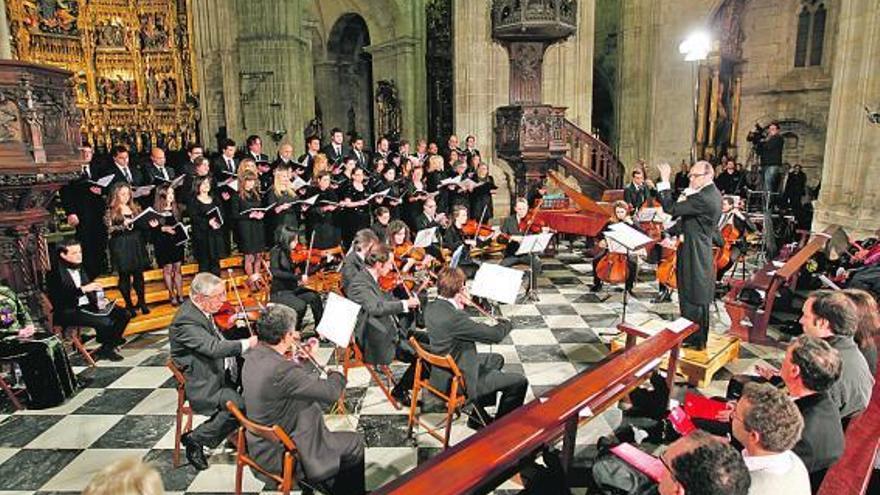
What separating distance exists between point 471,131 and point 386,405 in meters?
8.02

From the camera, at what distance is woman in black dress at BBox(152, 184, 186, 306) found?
21.3 feet

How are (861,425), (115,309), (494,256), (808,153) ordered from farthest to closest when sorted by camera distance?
(808,153) → (494,256) → (115,309) → (861,425)

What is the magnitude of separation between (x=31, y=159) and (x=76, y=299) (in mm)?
1440

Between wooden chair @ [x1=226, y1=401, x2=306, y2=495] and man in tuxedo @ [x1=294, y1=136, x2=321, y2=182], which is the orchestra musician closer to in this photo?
wooden chair @ [x1=226, y1=401, x2=306, y2=495]

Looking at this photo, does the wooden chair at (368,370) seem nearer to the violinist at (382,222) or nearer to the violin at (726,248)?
the violinist at (382,222)

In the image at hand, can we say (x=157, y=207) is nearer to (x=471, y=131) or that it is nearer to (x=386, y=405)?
(x=386, y=405)

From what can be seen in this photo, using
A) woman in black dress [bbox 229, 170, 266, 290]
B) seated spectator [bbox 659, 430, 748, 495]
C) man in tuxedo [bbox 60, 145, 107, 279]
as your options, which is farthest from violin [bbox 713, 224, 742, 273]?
man in tuxedo [bbox 60, 145, 107, 279]

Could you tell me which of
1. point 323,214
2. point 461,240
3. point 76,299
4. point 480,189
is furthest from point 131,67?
point 461,240

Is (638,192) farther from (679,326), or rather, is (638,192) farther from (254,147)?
Answer: (254,147)

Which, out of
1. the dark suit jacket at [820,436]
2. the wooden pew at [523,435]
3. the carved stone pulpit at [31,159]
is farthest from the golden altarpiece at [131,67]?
the dark suit jacket at [820,436]

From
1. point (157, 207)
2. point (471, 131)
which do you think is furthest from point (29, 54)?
point (471, 131)

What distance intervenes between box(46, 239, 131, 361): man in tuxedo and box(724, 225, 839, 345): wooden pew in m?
6.52

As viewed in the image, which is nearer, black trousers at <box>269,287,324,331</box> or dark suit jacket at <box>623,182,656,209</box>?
black trousers at <box>269,287,324,331</box>

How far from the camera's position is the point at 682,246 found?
507cm
